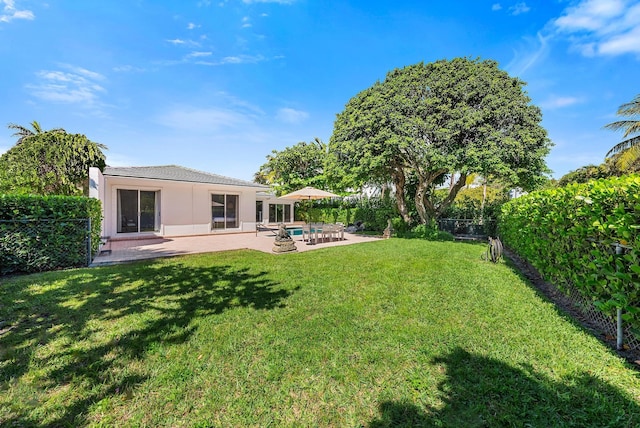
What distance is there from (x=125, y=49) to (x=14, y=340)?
9.91 meters

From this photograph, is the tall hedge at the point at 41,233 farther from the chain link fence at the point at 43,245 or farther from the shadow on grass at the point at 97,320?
the shadow on grass at the point at 97,320

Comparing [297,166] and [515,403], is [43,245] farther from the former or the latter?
[297,166]

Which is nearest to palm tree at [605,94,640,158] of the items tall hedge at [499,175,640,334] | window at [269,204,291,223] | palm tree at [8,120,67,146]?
tall hedge at [499,175,640,334]

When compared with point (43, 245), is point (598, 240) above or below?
above

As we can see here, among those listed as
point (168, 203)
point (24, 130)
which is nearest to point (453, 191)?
point (168, 203)

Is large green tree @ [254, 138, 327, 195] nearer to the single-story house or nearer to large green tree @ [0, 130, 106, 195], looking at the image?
the single-story house

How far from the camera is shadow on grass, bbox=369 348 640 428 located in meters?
2.10

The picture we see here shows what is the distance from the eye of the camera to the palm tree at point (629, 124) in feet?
61.7

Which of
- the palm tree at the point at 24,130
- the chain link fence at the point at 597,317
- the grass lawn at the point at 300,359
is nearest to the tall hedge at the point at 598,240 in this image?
the chain link fence at the point at 597,317

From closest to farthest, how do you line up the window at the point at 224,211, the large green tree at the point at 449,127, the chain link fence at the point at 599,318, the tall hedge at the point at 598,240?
the tall hedge at the point at 598,240 → the chain link fence at the point at 599,318 → the large green tree at the point at 449,127 → the window at the point at 224,211

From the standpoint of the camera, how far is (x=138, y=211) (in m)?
14.3

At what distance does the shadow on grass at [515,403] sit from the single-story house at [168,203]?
1345cm

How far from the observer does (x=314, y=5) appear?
10.1 metres

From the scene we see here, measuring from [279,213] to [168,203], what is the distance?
11.7 m
